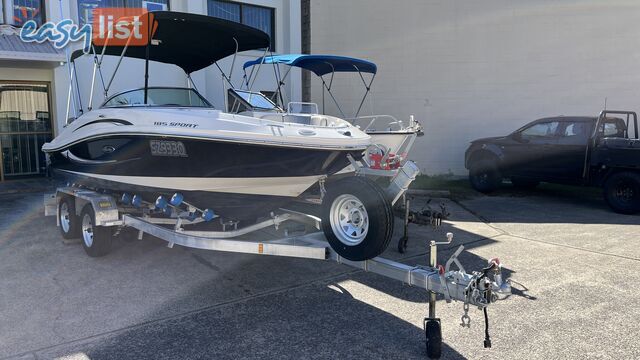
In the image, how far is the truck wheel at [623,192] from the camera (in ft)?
29.8

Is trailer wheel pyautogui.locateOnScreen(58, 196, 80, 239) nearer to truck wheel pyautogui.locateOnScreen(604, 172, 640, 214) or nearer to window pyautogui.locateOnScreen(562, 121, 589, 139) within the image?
truck wheel pyautogui.locateOnScreen(604, 172, 640, 214)

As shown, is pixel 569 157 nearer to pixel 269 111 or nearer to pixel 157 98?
pixel 269 111

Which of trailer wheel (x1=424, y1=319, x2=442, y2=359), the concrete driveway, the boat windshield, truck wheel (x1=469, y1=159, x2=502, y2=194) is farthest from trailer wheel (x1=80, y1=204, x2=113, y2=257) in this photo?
truck wheel (x1=469, y1=159, x2=502, y2=194)

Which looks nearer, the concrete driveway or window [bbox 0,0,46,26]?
the concrete driveway

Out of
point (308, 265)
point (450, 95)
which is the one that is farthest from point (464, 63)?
point (308, 265)

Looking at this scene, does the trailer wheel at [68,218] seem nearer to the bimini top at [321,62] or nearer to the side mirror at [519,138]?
the bimini top at [321,62]

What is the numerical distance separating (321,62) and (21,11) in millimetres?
6770

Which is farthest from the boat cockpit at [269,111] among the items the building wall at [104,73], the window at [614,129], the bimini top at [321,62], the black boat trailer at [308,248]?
the window at [614,129]

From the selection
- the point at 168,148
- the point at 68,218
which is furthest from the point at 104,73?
the point at 168,148

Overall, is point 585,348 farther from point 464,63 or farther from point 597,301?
point 464,63

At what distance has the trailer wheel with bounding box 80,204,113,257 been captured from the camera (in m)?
5.88

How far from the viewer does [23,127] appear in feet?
36.8

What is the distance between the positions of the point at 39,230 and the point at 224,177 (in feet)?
14.0

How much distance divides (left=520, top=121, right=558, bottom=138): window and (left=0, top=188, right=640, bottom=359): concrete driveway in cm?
395
